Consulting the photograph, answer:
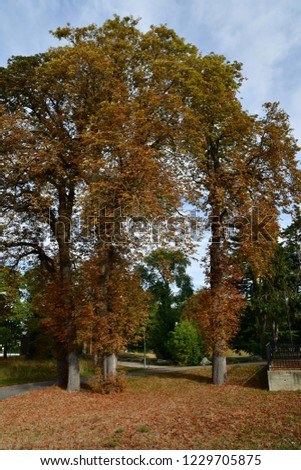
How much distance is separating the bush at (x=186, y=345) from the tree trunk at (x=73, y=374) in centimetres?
2292

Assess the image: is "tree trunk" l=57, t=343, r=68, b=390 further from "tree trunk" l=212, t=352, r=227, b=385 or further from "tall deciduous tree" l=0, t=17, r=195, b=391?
"tree trunk" l=212, t=352, r=227, b=385

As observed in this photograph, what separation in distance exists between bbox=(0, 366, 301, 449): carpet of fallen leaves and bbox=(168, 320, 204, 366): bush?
21.6m

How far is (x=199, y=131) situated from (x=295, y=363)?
38.1 ft

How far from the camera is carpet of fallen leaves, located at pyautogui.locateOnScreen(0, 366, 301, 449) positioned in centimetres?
954

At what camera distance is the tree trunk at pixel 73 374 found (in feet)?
64.8

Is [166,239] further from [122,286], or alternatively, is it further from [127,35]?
[127,35]

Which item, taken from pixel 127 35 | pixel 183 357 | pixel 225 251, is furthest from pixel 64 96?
pixel 183 357

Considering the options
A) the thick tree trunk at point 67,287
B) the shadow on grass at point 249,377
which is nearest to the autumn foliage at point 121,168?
the thick tree trunk at point 67,287

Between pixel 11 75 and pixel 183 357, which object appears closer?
pixel 11 75

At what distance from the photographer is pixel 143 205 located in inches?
676

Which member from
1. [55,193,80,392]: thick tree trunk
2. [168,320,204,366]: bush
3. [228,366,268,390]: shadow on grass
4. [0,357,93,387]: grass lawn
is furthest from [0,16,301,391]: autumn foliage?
[168,320,204,366]: bush

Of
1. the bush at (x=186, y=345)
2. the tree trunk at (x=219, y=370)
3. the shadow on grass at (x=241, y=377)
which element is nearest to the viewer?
the shadow on grass at (x=241, y=377)

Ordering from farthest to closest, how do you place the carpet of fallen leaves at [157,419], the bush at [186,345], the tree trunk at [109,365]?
1. the bush at [186,345]
2. the tree trunk at [109,365]
3. the carpet of fallen leaves at [157,419]

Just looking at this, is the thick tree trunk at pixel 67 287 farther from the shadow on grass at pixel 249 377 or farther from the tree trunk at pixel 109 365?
the shadow on grass at pixel 249 377
